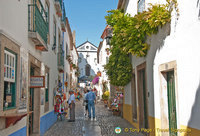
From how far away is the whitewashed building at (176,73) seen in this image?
476 cm

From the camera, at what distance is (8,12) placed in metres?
4.99

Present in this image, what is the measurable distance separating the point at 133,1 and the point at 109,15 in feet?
6.39

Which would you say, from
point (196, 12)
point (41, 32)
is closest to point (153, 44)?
point (196, 12)

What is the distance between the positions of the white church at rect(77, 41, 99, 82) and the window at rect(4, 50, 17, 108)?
161ft

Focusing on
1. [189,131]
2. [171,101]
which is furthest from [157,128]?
[189,131]

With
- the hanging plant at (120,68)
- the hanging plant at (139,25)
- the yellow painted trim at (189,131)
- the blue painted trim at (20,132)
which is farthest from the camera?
the hanging plant at (120,68)

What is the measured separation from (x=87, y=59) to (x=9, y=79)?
166 ft

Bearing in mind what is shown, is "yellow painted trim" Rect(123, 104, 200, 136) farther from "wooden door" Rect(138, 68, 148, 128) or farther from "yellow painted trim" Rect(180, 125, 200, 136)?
"wooden door" Rect(138, 68, 148, 128)

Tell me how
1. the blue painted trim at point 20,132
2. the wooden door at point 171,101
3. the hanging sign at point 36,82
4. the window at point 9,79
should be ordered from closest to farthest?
the window at point 9,79, the blue painted trim at point 20,132, the wooden door at point 171,101, the hanging sign at point 36,82

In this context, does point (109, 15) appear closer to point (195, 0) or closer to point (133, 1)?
point (133, 1)

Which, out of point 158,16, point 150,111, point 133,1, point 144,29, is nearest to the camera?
point 158,16

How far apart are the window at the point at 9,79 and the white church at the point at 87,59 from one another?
161ft

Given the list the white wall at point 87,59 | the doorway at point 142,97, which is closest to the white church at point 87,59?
the white wall at point 87,59

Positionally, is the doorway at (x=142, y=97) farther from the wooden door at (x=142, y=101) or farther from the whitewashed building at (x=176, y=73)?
the whitewashed building at (x=176, y=73)
